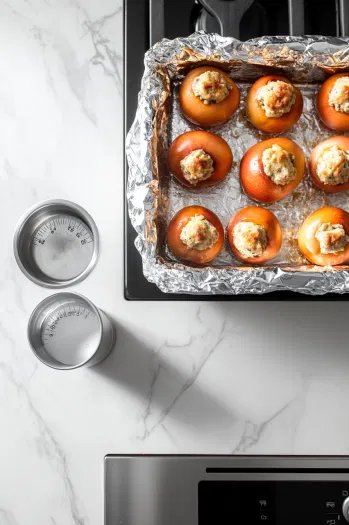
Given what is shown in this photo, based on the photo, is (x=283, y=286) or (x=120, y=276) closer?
(x=283, y=286)

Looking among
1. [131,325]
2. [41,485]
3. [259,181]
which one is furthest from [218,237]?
[41,485]

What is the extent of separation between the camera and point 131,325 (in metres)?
1.05

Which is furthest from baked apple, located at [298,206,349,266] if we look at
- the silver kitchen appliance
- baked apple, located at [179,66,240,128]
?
the silver kitchen appliance

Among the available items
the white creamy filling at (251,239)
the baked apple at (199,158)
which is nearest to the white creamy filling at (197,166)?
the baked apple at (199,158)

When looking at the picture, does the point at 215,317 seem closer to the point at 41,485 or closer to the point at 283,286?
the point at 283,286

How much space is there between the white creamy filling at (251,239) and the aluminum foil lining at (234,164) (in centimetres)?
3

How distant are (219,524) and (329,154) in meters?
0.62

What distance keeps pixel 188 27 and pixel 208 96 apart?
14cm

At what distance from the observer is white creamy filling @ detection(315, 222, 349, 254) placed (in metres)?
0.93

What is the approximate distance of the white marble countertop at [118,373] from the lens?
1041 millimetres

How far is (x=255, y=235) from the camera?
3.08ft

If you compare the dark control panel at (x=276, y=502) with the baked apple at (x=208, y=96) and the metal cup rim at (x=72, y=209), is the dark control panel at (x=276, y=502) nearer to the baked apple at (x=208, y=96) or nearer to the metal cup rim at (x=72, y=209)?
the metal cup rim at (x=72, y=209)

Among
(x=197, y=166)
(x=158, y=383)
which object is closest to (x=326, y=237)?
(x=197, y=166)

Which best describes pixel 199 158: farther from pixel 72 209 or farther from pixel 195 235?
pixel 72 209
